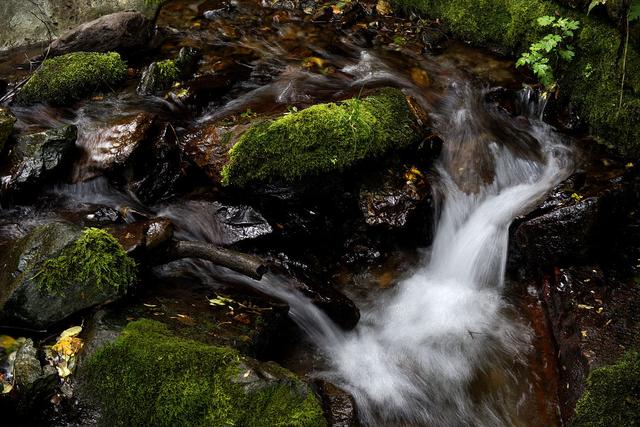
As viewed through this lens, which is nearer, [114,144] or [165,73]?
[114,144]

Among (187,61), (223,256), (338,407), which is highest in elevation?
(187,61)

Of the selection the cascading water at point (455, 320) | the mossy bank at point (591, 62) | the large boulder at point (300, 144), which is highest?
the mossy bank at point (591, 62)

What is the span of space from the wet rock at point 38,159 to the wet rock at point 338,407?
12.3 feet

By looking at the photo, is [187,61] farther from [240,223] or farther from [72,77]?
[240,223]

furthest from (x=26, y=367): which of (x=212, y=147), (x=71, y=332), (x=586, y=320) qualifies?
(x=586, y=320)

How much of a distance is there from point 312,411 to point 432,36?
679 cm

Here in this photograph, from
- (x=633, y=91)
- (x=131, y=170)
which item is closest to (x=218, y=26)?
(x=131, y=170)

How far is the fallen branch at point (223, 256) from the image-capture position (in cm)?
412

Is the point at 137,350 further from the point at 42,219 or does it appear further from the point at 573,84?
the point at 573,84

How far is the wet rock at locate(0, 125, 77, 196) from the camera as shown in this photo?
5.22 metres

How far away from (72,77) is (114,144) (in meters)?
1.93

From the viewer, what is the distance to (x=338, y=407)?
363 centimetres

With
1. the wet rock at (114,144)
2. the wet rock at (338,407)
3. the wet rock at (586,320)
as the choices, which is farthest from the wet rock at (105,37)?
the wet rock at (586,320)

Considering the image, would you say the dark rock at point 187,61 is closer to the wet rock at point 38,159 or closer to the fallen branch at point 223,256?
the wet rock at point 38,159
